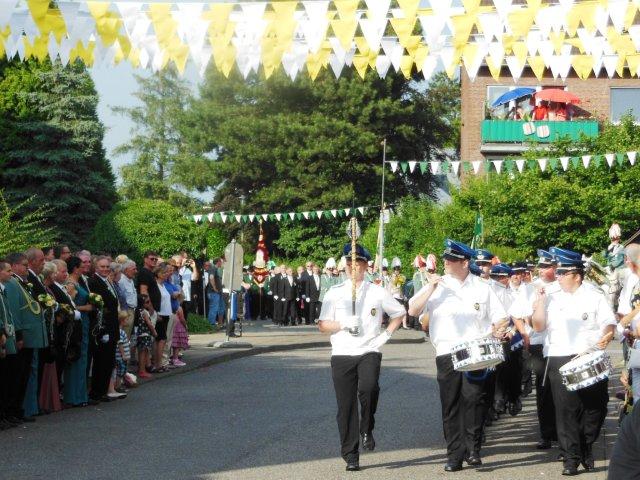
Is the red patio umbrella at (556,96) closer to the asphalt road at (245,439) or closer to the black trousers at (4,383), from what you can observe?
the asphalt road at (245,439)

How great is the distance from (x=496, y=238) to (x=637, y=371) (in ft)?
121

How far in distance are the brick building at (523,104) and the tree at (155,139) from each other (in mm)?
28174

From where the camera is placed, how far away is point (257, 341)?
91.0ft

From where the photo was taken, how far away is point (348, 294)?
11195mm

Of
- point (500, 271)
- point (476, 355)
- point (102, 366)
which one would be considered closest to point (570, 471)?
point (476, 355)

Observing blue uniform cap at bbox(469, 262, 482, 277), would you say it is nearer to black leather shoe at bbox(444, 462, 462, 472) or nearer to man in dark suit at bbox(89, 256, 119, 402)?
black leather shoe at bbox(444, 462, 462, 472)

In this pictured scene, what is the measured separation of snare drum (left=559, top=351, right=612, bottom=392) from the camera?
34.0 feet

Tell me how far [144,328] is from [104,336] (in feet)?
8.27

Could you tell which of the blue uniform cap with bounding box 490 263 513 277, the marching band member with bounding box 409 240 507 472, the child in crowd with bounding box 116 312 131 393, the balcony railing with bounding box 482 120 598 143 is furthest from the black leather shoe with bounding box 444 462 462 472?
the balcony railing with bounding box 482 120 598 143

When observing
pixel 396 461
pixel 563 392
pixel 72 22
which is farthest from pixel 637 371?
pixel 72 22

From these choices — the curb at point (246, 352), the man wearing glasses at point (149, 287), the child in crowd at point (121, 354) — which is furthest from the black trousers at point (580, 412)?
the man wearing glasses at point (149, 287)

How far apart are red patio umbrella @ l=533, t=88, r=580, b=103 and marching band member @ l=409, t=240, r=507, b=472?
37.9 metres

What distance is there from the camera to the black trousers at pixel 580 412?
10.7 metres

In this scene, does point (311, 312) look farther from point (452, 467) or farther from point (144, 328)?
point (452, 467)
